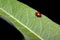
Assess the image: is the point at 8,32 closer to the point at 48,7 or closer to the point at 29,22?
the point at 29,22

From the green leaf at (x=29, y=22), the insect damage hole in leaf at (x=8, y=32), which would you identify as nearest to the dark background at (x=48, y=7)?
the green leaf at (x=29, y=22)

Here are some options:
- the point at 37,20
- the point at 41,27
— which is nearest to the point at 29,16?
the point at 37,20

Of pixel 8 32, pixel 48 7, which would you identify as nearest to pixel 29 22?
pixel 48 7

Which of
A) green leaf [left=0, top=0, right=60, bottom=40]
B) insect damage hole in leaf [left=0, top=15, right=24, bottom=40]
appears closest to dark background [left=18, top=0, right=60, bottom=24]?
green leaf [left=0, top=0, right=60, bottom=40]

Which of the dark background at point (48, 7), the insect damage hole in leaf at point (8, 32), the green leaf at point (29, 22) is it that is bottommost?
the green leaf at point (29, 22)

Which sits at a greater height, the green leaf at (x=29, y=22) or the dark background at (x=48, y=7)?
the dark background at (x=48, y=7)

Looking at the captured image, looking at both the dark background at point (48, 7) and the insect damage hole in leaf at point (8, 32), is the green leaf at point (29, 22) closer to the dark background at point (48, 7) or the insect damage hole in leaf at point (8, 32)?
the dark background at point (48, 7)

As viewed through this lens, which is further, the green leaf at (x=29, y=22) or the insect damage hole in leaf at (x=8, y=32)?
the green leaf at (x=29, y=22)
